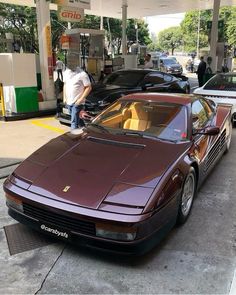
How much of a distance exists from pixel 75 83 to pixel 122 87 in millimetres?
2658

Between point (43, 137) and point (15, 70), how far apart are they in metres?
2.69

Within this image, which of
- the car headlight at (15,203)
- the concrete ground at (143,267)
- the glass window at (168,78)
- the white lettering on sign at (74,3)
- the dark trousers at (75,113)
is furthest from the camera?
the white lettering on sign at (74,3)

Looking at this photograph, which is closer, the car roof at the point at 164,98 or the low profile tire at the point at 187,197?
the low profile tire at the point at 187,197

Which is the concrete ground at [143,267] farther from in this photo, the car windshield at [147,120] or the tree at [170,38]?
the tree at [170,38]

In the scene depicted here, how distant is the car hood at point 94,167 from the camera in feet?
10.6

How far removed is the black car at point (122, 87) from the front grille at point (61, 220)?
485cm

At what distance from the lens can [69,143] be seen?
4.25 metres

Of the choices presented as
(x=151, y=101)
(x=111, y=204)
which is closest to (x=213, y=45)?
(x=151, y=101)

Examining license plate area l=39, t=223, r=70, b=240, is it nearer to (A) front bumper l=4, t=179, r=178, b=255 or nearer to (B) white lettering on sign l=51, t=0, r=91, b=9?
(A) front bumper l=4, t=179, r=178, b=255

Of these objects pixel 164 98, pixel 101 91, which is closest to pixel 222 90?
pixel 101 91

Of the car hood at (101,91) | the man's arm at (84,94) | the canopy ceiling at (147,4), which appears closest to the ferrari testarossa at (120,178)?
the man's arm at (84,94)

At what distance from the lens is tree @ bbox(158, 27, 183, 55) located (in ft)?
340

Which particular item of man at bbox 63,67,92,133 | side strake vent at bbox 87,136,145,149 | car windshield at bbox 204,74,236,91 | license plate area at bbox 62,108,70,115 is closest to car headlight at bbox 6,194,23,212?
side strake vent at bbox 87,136,145,149

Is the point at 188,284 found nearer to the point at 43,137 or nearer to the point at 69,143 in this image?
the point at 69,143
